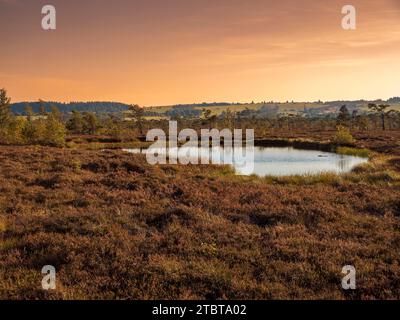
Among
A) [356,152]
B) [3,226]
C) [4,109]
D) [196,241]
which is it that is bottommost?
[196,241]

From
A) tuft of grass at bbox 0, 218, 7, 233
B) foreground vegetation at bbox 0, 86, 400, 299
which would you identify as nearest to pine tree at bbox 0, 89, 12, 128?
foreground vegetation at bbox 0, 86, 400, 299

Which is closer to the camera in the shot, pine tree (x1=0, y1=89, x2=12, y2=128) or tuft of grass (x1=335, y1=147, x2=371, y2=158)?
tuft of grass (x1=335, y1=147, x2=371, y2=158)

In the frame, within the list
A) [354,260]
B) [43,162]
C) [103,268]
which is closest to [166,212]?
[103,268]

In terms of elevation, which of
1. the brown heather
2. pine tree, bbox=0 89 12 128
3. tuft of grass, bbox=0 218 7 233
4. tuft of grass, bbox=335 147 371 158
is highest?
pine tree, bbox=0 89 12 128

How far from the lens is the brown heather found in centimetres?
812

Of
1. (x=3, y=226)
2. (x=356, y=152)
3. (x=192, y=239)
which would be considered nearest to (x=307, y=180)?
(x=192, y=239)

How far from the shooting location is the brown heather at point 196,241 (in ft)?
26.7

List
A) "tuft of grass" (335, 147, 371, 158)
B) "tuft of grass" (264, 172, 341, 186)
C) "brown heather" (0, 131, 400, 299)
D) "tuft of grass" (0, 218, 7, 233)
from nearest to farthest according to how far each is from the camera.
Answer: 1. "brown heather" (0, 131, 400, 299)
2. "tuft of grass" (0, 218, 7, 233)
3. "tuft of grass" (264, 172, 341, 186)
4. "tuft of grass" (335, 147, 371, 158)

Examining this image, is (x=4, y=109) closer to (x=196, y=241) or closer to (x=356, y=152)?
(x=356, y=152)

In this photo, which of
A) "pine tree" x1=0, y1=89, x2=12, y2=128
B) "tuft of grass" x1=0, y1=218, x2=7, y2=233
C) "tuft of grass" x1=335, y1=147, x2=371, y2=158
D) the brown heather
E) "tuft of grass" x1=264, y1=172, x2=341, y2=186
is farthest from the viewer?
"pine tree" x1=0, y1=89, x2=12, y2=128

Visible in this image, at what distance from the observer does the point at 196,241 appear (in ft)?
37.0

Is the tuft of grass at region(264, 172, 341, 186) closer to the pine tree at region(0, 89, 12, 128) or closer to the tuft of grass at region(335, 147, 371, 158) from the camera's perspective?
the tuft of grass at region(335, 147, 371, 158)

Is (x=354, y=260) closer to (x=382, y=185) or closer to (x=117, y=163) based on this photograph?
(x=382, y=185)

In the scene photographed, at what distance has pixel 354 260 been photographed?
31.7 ft
